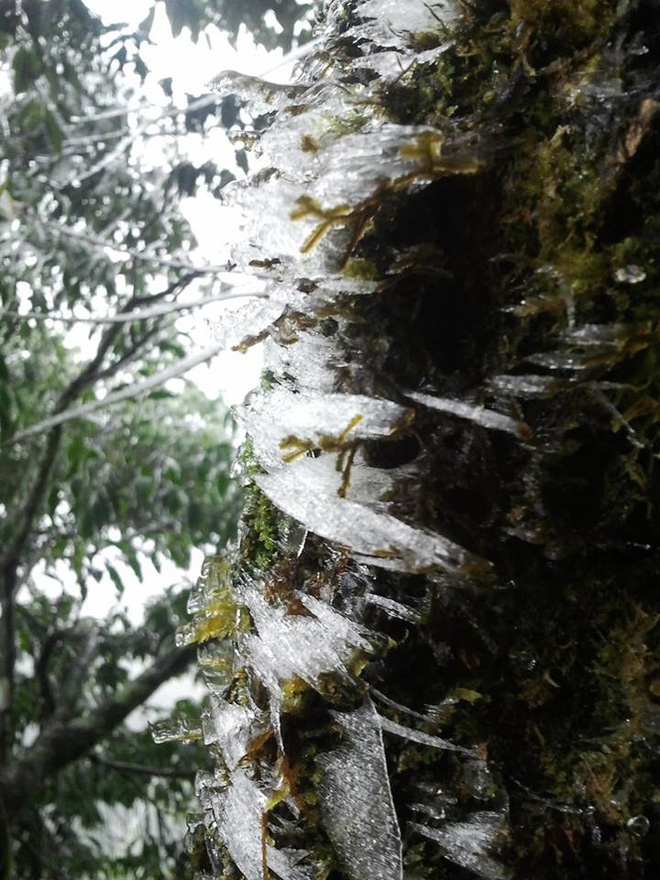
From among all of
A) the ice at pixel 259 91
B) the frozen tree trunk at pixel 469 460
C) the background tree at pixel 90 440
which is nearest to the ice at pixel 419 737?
the frozen tree trunk at pixel 469 460

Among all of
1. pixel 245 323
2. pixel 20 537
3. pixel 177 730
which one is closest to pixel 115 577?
pixel 20 537

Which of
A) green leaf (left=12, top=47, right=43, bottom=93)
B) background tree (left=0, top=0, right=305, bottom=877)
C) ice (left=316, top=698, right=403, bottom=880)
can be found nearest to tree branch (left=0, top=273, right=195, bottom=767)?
background tree (left=0, top=0, right=305, bottom=877)

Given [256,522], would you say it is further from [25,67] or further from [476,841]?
[25,67]

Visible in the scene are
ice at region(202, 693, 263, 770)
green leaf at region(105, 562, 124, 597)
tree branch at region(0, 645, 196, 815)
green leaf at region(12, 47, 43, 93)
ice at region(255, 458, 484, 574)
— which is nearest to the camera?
ice at region(255, 458, 484, 574)

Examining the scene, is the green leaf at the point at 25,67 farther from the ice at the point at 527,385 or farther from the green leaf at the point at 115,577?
the ice at the point at 527,385

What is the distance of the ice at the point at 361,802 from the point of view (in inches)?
14.2

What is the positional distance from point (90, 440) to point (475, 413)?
2.07m

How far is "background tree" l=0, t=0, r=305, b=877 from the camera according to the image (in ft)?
5.73

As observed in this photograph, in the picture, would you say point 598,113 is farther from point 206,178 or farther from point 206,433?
point 206,433

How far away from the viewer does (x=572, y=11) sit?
1.22ft

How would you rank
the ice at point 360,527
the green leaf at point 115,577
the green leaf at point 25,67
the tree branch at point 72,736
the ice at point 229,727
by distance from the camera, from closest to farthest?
the ice at point 360,527, the ice at point 229,727, the green leaf at point 25,67, the tree branch at point 72,736, the green leaf at point 115,577

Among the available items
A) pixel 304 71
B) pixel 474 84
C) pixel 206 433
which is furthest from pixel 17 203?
pixel 474 84

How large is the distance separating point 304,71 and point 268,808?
1.58ft

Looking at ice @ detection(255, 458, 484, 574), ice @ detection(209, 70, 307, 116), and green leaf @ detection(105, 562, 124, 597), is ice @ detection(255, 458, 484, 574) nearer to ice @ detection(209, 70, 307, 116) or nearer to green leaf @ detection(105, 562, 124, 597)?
ice @ detection(209, 70, 307, 116)
